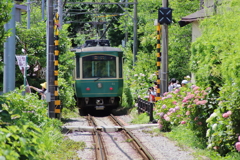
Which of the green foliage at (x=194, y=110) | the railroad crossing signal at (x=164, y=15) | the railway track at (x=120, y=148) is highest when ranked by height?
the railroad crossing signal at (x=164, y=15)

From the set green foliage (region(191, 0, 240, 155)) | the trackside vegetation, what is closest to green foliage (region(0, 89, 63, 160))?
the trackside vegetation

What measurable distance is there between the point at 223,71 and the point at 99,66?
11.7 m

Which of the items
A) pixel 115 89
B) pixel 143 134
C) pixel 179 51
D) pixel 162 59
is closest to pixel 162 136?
pixel 143 134

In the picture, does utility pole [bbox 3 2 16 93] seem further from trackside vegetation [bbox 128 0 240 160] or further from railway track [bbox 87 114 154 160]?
trackside vegetation [bbox 128 0 240 160]

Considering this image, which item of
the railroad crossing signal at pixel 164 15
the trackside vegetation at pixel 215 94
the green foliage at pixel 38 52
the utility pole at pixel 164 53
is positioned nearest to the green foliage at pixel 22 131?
the trackside vegetation at pixel 215 94

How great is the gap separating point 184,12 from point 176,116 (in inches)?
436

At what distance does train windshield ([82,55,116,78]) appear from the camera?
1972 cm

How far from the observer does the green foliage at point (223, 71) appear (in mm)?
8277

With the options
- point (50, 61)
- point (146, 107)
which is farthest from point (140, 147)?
point (146, 107)

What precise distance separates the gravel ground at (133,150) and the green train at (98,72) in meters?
6.08

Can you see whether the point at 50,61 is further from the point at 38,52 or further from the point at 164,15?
the point at 38,52

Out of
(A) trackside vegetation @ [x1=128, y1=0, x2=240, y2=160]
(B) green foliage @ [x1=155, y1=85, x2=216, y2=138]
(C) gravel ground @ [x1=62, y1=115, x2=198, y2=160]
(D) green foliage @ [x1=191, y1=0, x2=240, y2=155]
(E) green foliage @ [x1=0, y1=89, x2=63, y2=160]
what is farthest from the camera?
(B) green foliage @ [x1=155, y1=85, x2=216, y2=138]

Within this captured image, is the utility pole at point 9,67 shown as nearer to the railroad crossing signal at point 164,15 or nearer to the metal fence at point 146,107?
the metal fence at point 146,107

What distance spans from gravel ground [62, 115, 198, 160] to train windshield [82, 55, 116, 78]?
6239 millimetres
